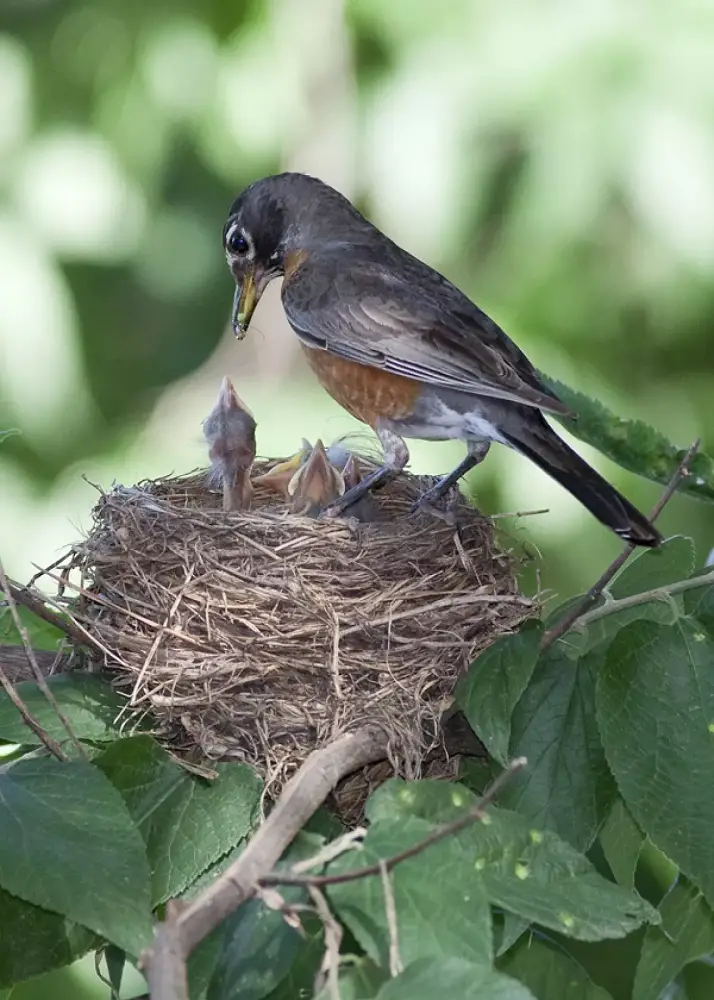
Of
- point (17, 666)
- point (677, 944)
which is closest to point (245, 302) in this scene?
point (17, 666)

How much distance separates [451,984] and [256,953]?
385 millimetres

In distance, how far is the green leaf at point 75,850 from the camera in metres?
1.20

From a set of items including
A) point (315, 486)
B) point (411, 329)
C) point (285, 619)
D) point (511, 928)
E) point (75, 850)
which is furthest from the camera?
point (315, 486)

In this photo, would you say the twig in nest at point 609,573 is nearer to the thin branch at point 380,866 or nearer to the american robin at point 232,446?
the thin branch at point 380,866

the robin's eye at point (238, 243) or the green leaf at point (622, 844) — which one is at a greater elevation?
the robin's eye at point (238, 243)

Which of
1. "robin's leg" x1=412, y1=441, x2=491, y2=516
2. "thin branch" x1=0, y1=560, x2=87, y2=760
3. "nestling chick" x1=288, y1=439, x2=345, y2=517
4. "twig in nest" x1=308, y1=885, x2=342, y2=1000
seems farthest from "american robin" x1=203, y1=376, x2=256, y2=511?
"twig in nest" x1=308, y1=885, x2=342, y2=1000

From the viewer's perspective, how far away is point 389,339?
2.37 m

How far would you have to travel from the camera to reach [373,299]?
98.0 inches

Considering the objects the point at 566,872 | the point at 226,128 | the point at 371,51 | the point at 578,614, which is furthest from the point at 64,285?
the point at 566,872

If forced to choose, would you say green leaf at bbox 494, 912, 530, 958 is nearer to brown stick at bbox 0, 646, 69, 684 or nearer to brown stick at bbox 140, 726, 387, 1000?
brown stick at bbox 140, 726, 387, 1000

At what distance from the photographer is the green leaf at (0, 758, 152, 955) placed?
47.4 inches

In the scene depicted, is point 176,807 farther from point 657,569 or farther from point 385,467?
point 385,467

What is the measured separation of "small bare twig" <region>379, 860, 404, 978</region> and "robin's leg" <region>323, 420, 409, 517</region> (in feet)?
4.35

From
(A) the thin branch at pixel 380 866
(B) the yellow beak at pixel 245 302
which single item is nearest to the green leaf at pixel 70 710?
(A) the thin branch at pixel 380 866
